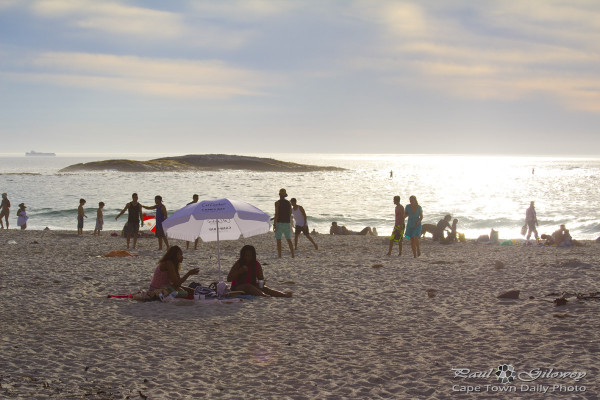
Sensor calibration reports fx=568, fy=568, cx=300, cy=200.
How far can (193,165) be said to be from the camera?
456 feet

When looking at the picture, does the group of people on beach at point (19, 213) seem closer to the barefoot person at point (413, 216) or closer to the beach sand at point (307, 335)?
the beach sand at point (307, 335)

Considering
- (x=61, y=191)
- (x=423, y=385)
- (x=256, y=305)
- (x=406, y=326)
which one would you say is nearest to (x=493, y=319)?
(x=406, y=326)

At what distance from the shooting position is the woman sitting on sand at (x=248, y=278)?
10914 millimetres

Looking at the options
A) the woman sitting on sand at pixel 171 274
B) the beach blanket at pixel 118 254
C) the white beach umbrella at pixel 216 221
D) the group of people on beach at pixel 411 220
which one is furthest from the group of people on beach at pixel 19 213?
the woman sitting on sand at pixel 171 274

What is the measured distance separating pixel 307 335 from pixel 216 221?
3958 millimetres

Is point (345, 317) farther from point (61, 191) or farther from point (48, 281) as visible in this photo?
point (61, 191)

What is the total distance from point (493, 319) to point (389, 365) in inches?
113

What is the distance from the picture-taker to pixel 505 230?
37.6m

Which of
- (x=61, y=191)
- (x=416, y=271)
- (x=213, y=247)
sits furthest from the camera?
(x=61, y=191)

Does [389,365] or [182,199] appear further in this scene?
[182,199]

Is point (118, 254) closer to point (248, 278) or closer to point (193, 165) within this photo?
point (248, 278)

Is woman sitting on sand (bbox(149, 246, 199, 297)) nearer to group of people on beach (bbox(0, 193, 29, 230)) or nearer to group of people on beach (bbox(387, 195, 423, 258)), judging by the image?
group of people on beach (bbox(387, 195, 423, 258))

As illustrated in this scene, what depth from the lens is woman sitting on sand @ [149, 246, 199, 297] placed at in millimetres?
10398

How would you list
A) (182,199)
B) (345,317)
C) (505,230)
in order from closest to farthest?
(345,317) → (505,230) → (182,199)
